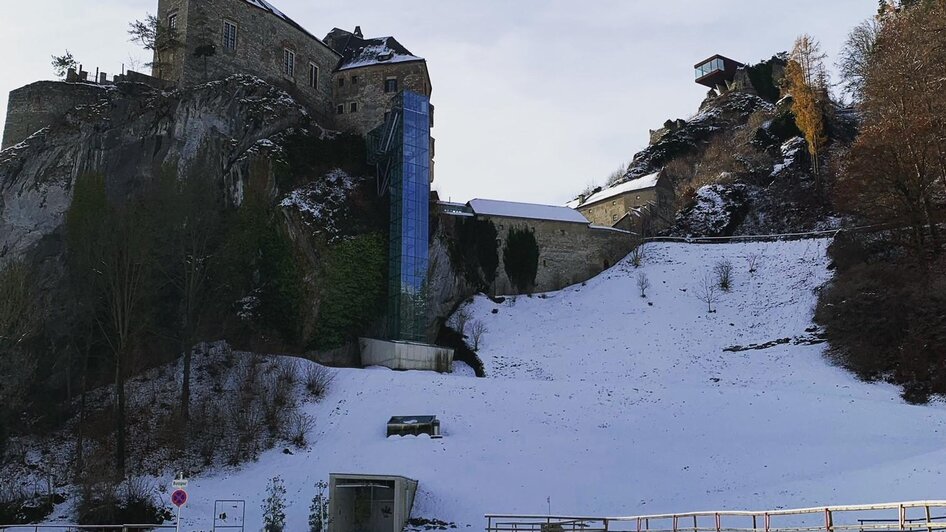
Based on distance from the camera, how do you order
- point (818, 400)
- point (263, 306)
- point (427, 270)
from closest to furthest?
point (818, 400)
point (263, 306)
point (427, 270)

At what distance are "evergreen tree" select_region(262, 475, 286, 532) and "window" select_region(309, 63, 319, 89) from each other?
3032 centimetres

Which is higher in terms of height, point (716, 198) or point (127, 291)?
point (716, 198)

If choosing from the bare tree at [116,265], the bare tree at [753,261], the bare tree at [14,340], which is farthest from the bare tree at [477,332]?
the bare tree at [14,340]

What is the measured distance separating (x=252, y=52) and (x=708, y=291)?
3029cm

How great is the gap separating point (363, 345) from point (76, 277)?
13297mm

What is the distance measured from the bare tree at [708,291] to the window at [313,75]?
88.2ft

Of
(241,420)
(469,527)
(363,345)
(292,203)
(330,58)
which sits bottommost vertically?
(469,527)

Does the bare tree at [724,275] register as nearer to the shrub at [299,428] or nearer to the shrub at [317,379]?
the shrub at [317,379]

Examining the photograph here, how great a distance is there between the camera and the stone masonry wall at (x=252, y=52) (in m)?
45.2

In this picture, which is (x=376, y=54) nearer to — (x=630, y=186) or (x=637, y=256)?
(x=637, y=256)

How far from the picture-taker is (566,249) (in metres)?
48.5

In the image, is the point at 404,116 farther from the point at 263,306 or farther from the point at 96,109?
the point at 96,109

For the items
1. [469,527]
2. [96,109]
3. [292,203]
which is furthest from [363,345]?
[96,109]

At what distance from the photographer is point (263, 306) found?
38000 millimetres
